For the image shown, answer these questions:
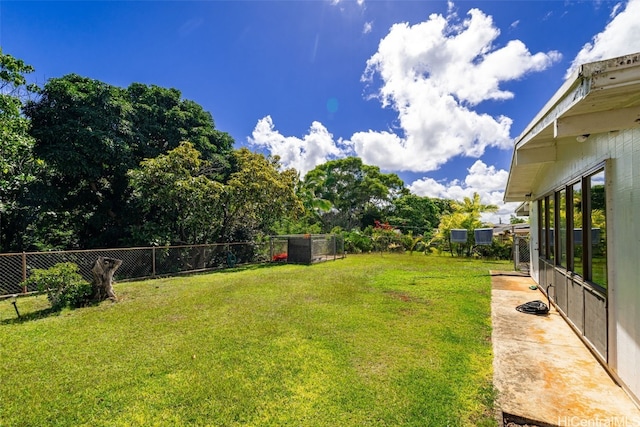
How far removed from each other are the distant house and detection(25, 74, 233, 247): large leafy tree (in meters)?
13.3

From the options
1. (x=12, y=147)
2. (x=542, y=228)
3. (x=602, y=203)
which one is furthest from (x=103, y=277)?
(x=542, y=228)

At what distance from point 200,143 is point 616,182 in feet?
47.7

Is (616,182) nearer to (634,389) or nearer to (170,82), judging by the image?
(634,389)

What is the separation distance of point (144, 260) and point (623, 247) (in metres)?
11.6

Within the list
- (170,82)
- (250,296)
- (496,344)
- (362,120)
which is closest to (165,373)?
(250,296)

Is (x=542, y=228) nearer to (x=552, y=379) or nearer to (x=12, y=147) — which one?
(x=552, y=379)

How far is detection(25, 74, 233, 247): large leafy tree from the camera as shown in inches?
409

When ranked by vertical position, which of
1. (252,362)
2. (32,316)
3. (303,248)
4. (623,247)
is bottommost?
(32,316)

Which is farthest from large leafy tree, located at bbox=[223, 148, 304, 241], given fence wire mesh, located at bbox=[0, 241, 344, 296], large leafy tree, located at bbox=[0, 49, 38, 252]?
large leafy tree, located at bbox=[0, 49, 38, 252]

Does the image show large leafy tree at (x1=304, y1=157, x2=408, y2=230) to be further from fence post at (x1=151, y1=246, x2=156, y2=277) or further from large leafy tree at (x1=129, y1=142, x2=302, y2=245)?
fence post at (x1=151, y1=246, x2=156, y2=277)

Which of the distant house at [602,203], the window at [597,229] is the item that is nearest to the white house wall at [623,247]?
the distant house at [602,203]

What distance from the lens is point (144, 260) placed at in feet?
32.3

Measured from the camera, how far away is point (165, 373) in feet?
10.7

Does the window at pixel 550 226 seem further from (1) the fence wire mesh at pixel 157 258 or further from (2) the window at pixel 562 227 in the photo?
(1) the fence wire mesh at pixel 157 258
